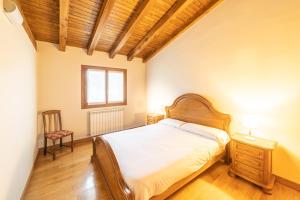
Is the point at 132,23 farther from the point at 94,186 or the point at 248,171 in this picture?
the point at 248,171

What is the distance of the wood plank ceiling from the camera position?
99.7 inches

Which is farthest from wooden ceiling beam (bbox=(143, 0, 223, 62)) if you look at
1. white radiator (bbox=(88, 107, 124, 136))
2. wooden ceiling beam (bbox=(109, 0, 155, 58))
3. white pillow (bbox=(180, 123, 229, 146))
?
white pillow (bbox=(180, 123, 229, 146))

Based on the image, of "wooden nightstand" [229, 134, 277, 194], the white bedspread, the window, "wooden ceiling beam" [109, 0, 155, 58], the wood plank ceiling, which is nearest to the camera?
the white bedspread

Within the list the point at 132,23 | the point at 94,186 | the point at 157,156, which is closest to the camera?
the point at 157,156

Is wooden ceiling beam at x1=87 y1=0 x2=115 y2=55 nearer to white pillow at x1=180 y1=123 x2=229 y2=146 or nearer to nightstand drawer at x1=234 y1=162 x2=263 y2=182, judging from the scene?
white pillow at x1=180 y1=123 x2=229 y2=146

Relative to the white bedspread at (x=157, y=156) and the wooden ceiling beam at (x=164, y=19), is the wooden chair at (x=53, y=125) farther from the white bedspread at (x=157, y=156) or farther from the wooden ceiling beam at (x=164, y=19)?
the wooden ceiling beam at (x=164, y=19)

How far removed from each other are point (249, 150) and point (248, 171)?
330mm

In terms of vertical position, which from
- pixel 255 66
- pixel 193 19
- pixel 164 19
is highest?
pixel 193 19

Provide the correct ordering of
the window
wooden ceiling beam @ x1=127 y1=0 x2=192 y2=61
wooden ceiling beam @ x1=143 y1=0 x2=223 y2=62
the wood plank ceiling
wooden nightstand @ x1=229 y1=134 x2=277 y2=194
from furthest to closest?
the window
wooden ceiling beam @ x1=143 y1=0 x2=223 y2=62
wooden ceiling beam @ x1=127 y1=0 x2=192 y2=61
the wood plank ceiling
wooden nightstand @ x1=229 y1=134 x2=277 y2=194

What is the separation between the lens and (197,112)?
340 cm

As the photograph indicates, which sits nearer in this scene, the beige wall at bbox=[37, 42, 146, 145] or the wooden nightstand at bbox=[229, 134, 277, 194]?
the wooden nightstand at bbox=[229, 134, 277, 194]

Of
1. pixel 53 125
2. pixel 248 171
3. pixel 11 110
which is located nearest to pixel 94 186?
pixel 11 110

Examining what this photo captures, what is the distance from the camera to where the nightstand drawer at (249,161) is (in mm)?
2193

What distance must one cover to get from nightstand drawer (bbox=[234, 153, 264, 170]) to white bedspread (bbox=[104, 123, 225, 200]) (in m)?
0.30
